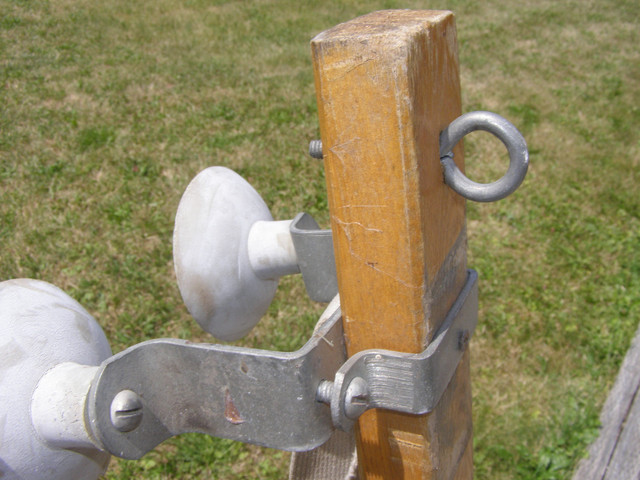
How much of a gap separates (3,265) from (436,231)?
3638 millimetres

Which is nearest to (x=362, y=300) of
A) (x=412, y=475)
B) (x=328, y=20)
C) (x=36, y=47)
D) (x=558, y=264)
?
(x=412, y=475)

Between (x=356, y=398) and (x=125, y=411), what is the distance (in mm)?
290

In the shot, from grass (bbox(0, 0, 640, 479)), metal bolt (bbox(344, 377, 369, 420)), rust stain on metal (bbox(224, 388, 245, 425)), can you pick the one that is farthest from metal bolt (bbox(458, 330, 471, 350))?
grass (bbox(0, 0, 640, 479))

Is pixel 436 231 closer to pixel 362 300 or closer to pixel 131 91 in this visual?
pixel 362 300

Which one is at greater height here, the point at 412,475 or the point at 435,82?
the point at 435,82

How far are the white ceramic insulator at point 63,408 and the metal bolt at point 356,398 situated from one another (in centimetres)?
32

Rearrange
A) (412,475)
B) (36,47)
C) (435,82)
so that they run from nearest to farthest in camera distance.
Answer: (435,82)
(412,475)
(36,47)

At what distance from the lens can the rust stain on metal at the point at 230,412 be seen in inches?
33.2

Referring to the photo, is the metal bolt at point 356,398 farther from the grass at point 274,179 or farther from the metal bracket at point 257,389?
the grass at point 274,179

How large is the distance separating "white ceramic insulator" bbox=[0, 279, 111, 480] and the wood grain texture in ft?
7.28

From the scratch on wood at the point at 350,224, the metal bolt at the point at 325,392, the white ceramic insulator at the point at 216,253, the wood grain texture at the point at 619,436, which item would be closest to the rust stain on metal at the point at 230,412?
the metal bolt at the point at 325,392

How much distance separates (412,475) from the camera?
94 cm

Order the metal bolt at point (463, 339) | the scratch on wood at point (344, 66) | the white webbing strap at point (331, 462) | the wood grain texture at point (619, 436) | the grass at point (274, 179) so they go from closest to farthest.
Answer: the scratch on wood at point (344, 66)
the metal bolt at point (463, 339)
the white webbing strap at point (331, 462)
the wood grain texture at point (619, 436)
the grass at point (274, 179)

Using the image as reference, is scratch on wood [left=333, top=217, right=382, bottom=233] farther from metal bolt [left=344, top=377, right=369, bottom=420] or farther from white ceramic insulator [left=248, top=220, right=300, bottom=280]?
white ceramic insulator [left=248, top=220, right=300, bottom=280]
